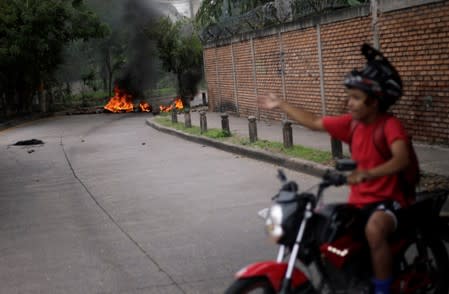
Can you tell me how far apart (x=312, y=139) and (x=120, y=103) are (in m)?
28.4

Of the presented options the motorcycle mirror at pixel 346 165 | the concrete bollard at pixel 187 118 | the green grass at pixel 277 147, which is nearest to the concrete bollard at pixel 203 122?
Answer: the green grass at pixel 277 147

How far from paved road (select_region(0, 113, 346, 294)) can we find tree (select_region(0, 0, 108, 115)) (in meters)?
20.0

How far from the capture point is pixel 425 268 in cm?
442

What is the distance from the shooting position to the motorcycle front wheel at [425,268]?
4.31 metres

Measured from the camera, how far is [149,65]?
4506 cm

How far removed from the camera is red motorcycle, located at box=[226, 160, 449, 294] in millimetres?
3736

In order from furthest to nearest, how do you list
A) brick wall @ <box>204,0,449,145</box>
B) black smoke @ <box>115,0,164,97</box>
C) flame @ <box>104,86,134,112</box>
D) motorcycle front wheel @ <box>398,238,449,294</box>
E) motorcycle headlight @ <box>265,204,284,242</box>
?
black smoke @ <box>115,0,164,97</box> → flame @ <box>104,86,134,112</box> → brick wall @ <box>204,0,449,145</box> → motorcycle front wheel @ <box>398,238,449,294</box> → motorcycle headlight @ <box>265,204,284,242</box>

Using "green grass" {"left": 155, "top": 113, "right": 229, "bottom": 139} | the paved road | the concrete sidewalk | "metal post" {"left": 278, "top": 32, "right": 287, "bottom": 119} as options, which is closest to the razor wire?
"metal post" {"left": 278, "top": 32, "right": 287, "bottom": 119}

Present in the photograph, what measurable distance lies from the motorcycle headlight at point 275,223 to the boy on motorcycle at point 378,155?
493mm

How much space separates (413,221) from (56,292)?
309 centimetres

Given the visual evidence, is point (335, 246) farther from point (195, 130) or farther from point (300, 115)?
point (195, 130)

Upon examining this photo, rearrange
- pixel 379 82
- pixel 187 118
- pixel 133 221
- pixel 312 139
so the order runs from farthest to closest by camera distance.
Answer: pixel 187 118, pixel 312 139, pixel 133 221, pixel 379 82

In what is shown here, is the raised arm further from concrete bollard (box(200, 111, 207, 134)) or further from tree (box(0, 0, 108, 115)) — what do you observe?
tree (box(0, 0, 108, 115))

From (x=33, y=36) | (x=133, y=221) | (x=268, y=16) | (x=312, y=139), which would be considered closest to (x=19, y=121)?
(x=33, y=36)
